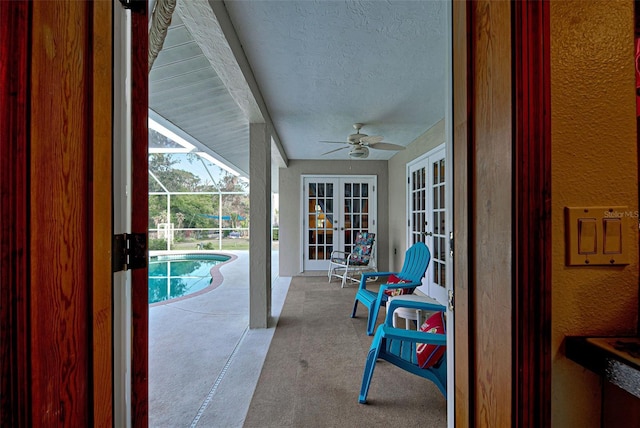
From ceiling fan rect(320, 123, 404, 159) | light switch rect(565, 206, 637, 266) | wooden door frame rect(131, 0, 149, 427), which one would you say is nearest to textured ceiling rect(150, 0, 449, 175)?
ceiling fan rect(320, 123, 404, 159)

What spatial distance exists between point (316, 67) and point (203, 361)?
102 inches

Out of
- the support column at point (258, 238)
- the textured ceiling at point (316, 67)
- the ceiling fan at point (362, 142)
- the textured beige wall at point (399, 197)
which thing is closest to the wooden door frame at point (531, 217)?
the textured ceiling at point (316, 67)

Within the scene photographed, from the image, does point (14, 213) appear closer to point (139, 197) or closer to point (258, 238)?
point (139, 197)

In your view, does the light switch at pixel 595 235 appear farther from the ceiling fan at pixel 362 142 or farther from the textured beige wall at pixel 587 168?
the ceiling fan at pixel 362 142

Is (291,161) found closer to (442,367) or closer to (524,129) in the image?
(442,367)

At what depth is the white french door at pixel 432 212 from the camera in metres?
3.87

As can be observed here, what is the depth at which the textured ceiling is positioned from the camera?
68.1 inches

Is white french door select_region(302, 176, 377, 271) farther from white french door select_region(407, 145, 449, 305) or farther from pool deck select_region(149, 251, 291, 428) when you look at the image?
pool deck select_region(149, 251, 291, 428)

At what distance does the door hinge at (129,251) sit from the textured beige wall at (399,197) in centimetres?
403

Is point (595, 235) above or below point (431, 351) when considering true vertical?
above

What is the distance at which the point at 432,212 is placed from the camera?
4.10 metres

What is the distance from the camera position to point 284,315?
3412 mm

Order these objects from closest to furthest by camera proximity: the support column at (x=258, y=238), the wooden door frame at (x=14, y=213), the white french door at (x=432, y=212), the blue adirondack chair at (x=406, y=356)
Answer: the wooden door frame at (x=14, y=213) → the blue adirondack chair at (x=406, y=356) → the support column at (x=258, y=238) → the white french door at (x=432, y=212)

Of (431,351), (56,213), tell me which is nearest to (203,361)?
(431,351)
